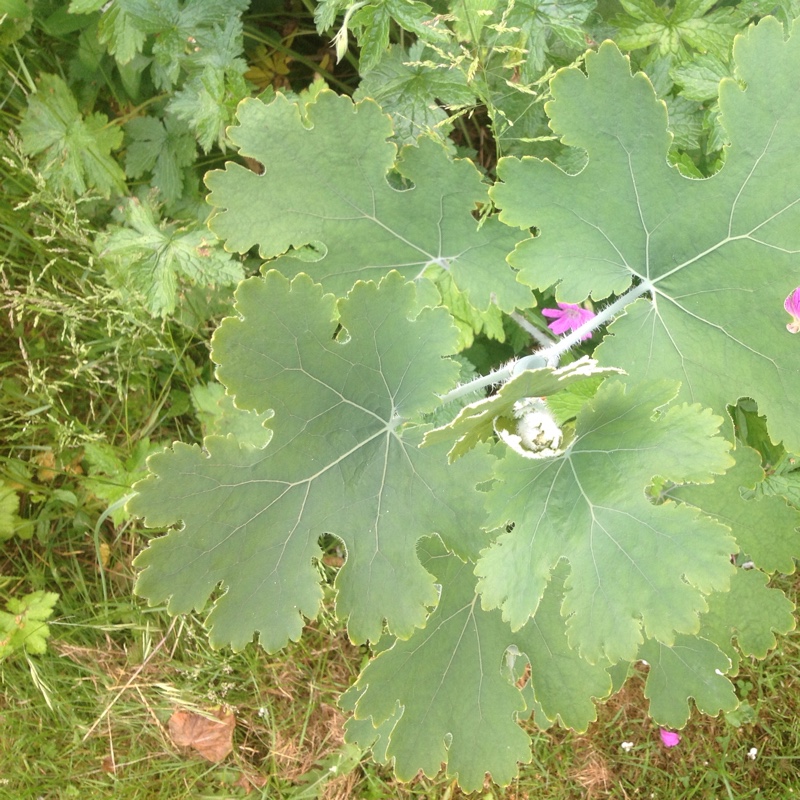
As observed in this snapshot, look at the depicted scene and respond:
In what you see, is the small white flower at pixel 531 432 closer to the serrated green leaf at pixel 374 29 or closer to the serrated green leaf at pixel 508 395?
the serrated green leaf at pixel 508 395

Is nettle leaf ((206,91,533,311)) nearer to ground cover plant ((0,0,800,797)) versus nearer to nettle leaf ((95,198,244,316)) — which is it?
ground cover plant ((0,0,800,797))

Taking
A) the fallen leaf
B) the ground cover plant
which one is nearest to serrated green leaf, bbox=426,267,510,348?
the ground cover plant

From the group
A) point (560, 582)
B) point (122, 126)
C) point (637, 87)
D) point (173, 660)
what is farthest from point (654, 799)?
point (122, 126)

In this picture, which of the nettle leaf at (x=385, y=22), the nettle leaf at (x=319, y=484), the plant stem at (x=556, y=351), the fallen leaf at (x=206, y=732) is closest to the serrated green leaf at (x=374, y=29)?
the nettle leaf at (x=385, y=22)

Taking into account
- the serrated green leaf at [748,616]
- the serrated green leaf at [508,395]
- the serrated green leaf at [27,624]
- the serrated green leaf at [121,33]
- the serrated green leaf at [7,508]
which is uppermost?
the serrated green leaf at [121,33]

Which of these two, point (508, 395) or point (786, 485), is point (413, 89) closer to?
point (508, 395)

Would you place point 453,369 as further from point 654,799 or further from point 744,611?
point 654,799
